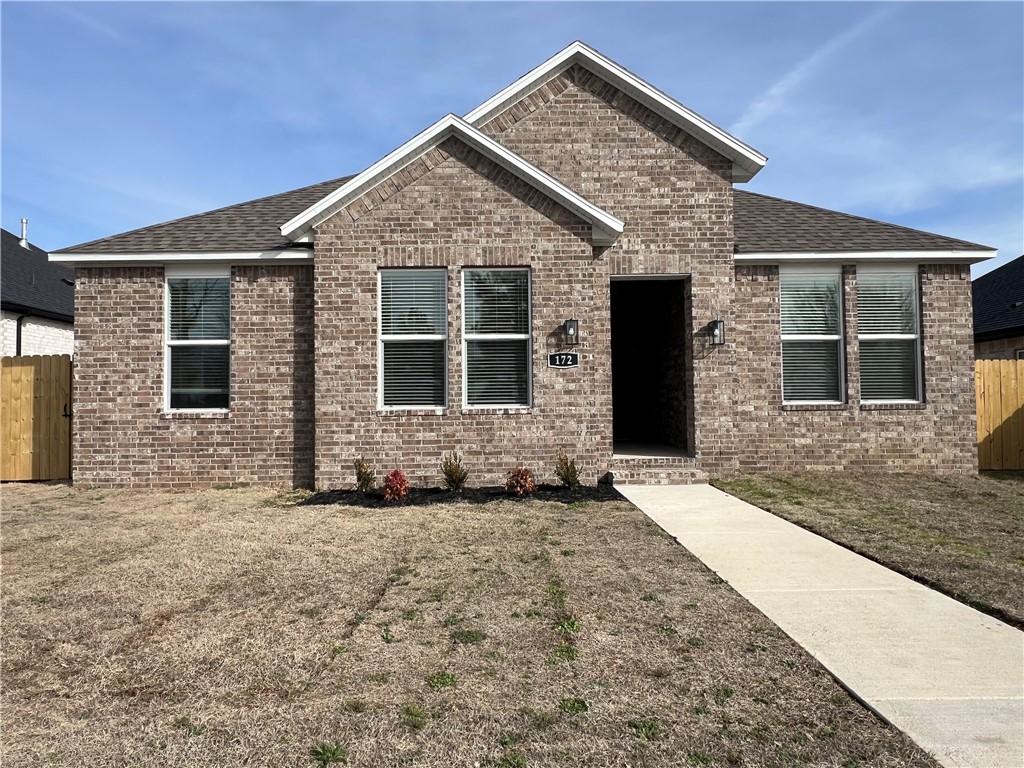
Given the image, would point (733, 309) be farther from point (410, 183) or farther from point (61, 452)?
point (61, 452)

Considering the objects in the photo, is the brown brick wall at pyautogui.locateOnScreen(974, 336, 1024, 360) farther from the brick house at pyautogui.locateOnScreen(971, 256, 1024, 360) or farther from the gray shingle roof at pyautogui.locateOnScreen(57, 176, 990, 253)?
the gray shingle roof at pyautogui.locateOnScreen(57, 176, 990, 253)

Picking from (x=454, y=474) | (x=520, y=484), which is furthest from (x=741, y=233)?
(x=454, y=474)

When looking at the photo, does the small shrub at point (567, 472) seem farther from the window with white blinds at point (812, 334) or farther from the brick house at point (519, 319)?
the window with white blinds at point (812, 334)

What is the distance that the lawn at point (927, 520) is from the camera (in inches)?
206

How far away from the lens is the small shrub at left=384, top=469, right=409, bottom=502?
351 inches

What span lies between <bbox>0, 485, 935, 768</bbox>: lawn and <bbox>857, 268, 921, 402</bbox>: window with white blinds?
21.7 feet

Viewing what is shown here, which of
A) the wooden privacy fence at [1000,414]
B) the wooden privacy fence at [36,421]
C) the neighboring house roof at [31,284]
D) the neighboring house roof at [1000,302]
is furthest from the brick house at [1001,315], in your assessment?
the neighboring house roof at [31,284]

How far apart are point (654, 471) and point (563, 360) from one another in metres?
2.32

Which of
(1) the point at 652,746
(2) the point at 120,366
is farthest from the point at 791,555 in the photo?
(2) the point at 120,366

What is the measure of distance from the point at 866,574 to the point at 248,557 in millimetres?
5578

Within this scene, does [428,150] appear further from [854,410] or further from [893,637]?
[893,637]

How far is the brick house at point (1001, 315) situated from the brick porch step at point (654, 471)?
13.2 meters

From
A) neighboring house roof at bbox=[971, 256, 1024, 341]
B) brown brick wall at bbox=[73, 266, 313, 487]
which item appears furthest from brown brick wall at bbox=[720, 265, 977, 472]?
neighboring house roof at bbox=[971, 256, 1024, 341]

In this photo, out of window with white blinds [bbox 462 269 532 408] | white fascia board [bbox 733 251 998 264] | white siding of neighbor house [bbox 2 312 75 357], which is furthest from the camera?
white siding of neighbor house [bbox 2 312 75 357]
